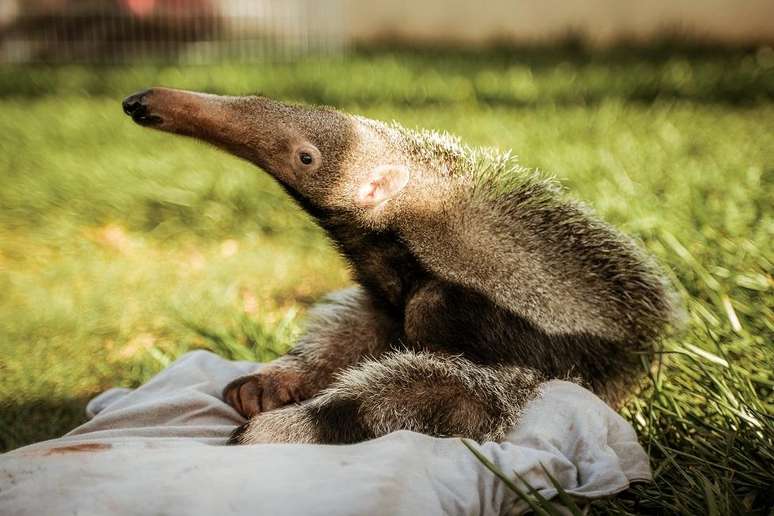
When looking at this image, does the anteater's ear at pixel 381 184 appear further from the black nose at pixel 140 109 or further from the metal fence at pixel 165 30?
the metal fence at pixel 165 30

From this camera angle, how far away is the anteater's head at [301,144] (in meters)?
2.80

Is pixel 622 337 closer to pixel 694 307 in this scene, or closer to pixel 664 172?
pixel 694 307

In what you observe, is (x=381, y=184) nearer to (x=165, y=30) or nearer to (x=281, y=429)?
(x=281, y=429)

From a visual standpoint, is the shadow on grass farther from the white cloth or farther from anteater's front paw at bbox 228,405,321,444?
anteater's front paw at bbox 228,405,321,444

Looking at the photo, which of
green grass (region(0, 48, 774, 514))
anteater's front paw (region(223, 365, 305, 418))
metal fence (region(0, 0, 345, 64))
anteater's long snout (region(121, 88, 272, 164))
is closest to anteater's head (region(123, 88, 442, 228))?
anteater's long snout (region(121, 88, 272, 164))

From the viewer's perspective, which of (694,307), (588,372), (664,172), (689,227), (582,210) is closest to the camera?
(588,372)

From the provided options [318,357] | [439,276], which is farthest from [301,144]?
[318,357]

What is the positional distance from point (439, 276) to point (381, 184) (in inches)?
14.1

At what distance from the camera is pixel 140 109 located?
2.77 meters

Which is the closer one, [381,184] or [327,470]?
[327,470]

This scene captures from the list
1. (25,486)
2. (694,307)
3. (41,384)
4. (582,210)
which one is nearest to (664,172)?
(694,307)

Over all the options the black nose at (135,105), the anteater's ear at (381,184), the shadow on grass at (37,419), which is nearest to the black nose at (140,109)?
the black nose at (135,105)

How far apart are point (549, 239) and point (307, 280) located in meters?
2.12

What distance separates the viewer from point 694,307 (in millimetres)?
3426
